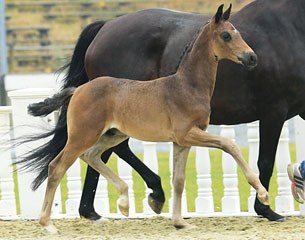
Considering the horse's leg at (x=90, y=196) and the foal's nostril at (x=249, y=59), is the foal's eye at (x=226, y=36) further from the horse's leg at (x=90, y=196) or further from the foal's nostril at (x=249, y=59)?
the horse's leg at (x=90, y=196)

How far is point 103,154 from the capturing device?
662 centimetres

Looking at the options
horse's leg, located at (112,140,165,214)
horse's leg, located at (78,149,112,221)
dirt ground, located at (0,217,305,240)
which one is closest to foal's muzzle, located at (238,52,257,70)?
dirt ground, located at (0,217,305,240)

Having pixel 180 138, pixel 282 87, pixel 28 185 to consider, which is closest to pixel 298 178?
pixel 282 87

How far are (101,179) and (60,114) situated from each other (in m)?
0.88

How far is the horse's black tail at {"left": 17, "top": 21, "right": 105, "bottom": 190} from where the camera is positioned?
6.00 m

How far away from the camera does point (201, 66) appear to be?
5.66m

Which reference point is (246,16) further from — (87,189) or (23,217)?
(23,217)

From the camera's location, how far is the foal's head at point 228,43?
5.38 metres

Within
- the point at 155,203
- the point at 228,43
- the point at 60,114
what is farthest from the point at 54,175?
the point at 228,43

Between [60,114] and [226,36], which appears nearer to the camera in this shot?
[226,36]

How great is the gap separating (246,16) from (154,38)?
70 cm

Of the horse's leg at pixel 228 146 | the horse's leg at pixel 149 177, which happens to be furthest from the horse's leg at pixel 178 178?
the horse's leg at pixel 149 177

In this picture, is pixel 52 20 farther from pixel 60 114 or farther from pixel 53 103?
pixel 53 103

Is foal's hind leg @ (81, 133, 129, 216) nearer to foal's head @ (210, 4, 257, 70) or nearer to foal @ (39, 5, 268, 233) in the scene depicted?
foal @ (39, 5, 268, 233)
